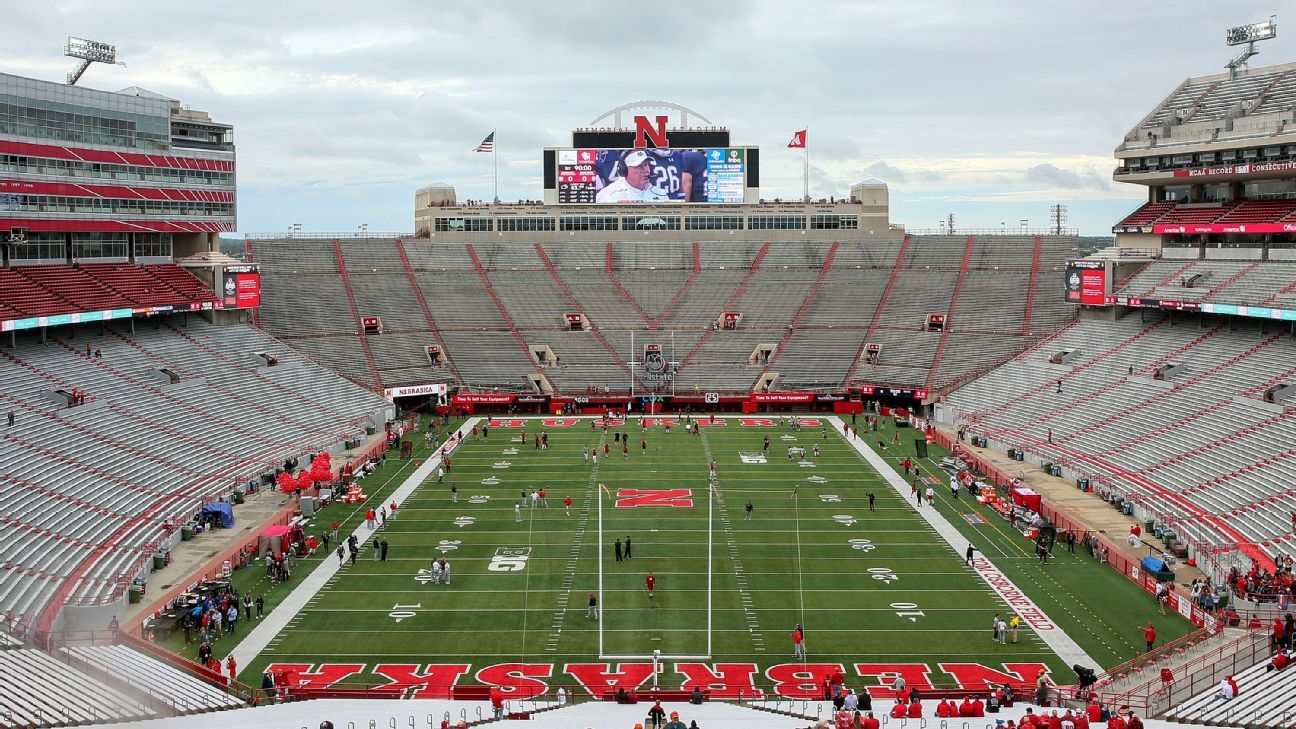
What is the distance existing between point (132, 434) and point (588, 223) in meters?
42.7

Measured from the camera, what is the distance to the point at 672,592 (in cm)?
2719

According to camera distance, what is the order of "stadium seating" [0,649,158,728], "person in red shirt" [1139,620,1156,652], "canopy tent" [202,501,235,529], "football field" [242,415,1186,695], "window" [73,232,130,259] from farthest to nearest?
"window" [73,232,130,259] < "canopy tent" [202,501,235,529] < "person in red shirt" [1139,620,1156,652] < "football field" [242,415,1186,695] < "stadium seating" [0,649,158,728]

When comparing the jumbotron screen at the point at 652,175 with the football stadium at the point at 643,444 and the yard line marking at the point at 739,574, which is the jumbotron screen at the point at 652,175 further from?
the yard line marking at the point at 739,574

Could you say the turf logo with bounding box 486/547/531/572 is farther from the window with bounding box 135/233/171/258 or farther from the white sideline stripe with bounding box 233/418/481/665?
the window with bounding box 135/233/171/258

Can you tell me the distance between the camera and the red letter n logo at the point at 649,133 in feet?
238

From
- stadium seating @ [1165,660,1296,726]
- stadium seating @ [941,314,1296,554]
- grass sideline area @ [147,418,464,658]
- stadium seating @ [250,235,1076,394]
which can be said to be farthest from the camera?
stadium seating @ [250,235,1076,394]

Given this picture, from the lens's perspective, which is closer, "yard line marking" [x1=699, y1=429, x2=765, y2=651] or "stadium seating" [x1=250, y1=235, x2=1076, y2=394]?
"yard line marking" [x1=699, y1=429, x2=765, y2=651]

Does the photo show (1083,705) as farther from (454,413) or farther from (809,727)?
(454,413)

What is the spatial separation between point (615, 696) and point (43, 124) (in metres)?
34.4

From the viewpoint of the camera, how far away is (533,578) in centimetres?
2834

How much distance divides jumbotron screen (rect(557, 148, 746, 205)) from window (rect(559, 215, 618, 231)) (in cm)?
146

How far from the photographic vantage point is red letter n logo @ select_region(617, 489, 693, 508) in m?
36.0

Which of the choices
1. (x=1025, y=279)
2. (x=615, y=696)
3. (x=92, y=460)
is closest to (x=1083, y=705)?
(x=615, y=696)

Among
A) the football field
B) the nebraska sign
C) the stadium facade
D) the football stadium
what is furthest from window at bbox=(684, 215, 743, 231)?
the nebraska sign
